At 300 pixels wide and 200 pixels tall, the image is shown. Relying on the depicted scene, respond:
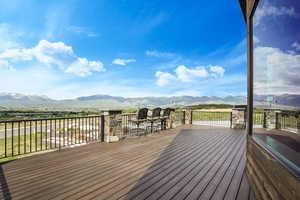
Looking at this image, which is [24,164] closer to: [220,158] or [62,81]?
[220,158]

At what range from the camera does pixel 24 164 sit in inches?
112

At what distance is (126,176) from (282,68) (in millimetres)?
2434

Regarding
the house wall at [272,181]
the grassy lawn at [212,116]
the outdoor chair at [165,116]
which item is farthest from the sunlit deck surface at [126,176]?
the grassy lawn at [212,116]

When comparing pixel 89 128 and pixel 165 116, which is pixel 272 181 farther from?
pixel 165 116

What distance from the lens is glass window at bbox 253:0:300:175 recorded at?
1.04 meters

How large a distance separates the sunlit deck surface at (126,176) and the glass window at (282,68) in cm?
110

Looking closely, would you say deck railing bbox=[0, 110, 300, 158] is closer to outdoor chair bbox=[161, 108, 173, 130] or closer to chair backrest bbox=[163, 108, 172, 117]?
outdoor chair bbox=[161, 108, 173, 130]

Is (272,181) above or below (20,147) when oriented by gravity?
above

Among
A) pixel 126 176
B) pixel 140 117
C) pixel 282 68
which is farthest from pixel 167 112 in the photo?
pixel 282 68

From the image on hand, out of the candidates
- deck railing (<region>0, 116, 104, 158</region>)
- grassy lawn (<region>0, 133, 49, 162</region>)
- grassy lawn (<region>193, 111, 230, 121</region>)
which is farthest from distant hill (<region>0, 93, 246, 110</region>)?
grassy lawn (<region>0, 133, 49, 162</region>)

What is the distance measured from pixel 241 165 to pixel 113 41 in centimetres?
2706

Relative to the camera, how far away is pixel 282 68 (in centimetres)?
124

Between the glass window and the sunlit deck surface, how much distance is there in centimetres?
110

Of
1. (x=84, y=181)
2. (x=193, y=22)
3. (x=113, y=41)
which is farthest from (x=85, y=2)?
(x=113, y=41)
